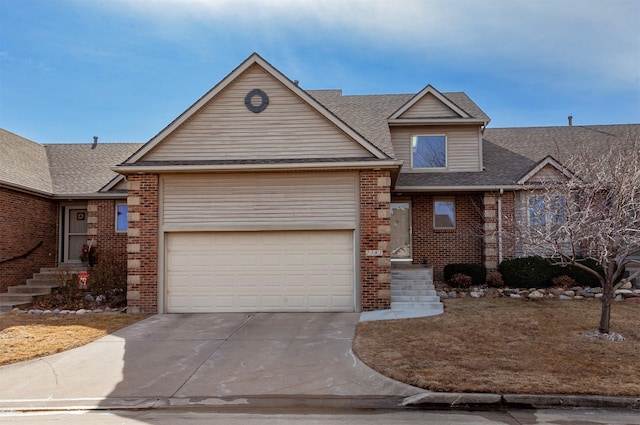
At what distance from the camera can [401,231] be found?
17.2m

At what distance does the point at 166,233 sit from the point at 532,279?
11390 millimetres

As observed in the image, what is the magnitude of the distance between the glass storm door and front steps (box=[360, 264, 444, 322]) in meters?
1.37

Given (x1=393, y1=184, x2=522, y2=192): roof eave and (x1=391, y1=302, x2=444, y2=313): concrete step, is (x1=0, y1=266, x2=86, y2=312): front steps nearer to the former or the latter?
(x1=391, y1=302, x2=444, y2=313): concrete step

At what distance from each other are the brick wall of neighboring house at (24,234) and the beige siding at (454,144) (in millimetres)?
13531

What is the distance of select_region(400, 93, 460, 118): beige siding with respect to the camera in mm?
17953

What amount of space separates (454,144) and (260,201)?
8942 mm

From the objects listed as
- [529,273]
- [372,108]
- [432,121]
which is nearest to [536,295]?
[529,273]

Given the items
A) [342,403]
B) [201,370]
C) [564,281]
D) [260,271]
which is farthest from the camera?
[564,281]

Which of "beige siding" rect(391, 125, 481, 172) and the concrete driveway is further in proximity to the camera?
"beige siding" rect(391, 125, 481, 172)

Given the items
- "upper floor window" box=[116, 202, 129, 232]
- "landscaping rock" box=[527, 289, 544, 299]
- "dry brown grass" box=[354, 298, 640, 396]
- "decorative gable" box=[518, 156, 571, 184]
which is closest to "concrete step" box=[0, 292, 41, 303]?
"upper floor window" box=[116, 202, 129, 232]

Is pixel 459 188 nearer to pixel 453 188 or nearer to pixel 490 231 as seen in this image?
pixel 453 188

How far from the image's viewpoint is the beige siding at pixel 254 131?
42.2 feet

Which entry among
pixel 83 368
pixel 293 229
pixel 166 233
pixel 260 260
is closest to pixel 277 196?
pixel 293 229

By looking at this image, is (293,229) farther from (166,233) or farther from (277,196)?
(166,233)
